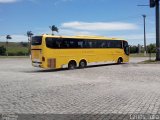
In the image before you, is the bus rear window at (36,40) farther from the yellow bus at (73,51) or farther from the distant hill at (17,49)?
the distant hill at (17,49)

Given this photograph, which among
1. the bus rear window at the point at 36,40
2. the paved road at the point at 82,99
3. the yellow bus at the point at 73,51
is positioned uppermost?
the bus rear window at the point at 36,40

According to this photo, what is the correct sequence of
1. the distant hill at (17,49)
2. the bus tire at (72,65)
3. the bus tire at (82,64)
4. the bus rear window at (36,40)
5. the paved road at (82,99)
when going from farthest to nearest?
the distant hill at (17,49) < the bus tire at (82,64) < the bus tire at (72,65) < the bus rear window at (36,40) < the paved road at (82,99)

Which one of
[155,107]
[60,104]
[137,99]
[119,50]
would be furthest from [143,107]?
[119,50]

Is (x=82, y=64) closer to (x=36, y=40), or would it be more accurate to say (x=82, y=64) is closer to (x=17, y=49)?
(x=36, y=40)

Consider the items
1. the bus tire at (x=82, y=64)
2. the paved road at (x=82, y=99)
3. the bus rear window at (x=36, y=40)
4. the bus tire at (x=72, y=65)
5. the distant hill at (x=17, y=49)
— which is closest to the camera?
the paved road at (x=82, y=99)

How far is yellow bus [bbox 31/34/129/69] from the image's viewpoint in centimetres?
2692

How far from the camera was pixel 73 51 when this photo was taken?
29281mm

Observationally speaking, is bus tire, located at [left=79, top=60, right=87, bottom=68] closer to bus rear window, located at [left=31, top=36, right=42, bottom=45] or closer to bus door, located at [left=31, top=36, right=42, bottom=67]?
bus door, located at [left=31, top=36, right=42, bottom=67]

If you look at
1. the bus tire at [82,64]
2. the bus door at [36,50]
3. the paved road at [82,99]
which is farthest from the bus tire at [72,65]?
the paved road at [82,99]

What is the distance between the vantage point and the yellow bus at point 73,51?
26925 millimetres

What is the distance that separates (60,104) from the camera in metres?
10.8

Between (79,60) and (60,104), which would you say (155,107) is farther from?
(79,60)

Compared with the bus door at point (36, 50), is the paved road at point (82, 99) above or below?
below

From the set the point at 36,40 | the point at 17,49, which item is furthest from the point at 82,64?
the point at 17,49
